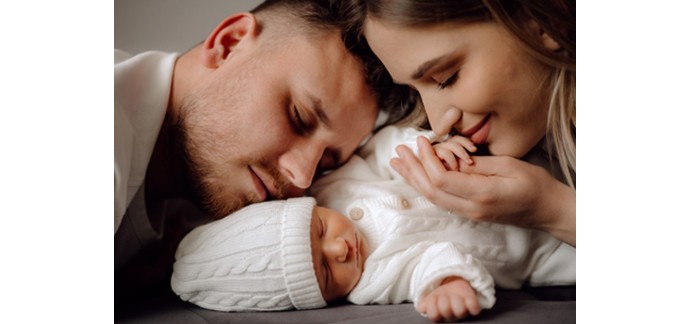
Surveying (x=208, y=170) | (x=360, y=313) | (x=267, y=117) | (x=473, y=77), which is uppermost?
(x=473, y=77)

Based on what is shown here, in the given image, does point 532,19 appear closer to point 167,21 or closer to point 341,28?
point 341,28

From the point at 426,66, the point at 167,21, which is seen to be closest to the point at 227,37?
the point at 167,21

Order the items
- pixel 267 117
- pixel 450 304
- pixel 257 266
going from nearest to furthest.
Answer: pixel 450 304 < pixel 257 266 < pixel 267 117

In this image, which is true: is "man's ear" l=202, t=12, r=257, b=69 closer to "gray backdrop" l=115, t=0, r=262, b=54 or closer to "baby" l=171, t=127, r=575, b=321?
"gray backdrop" l=115, t=0, r=262, b=54

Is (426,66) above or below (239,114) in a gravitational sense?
above

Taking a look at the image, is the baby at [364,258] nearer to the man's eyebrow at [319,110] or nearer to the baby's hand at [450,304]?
the baby's hand at [450,304]

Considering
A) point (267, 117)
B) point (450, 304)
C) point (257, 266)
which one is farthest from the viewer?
point (267, 117)

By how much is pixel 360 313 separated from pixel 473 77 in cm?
37

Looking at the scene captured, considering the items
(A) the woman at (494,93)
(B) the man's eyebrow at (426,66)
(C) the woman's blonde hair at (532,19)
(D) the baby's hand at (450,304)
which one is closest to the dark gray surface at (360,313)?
(D) the baby's hand at (450,304)

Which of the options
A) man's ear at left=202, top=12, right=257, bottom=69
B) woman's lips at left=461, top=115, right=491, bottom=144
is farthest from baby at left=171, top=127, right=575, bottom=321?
man's ear at left=202, top=12, right=257, bottom=69

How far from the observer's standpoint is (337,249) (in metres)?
0.82

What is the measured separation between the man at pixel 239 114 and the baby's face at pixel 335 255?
0.12 m

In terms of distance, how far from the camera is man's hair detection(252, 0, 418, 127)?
0.92 metres
